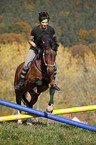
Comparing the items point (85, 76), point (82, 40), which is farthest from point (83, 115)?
point (82, 40)

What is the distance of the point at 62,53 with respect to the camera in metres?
28.2

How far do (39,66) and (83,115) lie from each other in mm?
27196

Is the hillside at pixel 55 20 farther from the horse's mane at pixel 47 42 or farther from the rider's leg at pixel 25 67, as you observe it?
the horse's mane at pixel 47 42

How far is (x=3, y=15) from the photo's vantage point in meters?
52.6

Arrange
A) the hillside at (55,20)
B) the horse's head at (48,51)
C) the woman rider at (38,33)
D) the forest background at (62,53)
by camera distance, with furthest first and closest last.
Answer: the hillside at (55,20)
the forest background at (62,53)
the woman rider at (38,33)
the horse's head at (48,51)

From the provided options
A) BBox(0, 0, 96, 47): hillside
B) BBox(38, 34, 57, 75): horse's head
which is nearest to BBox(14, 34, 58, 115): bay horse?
BBox(38, 34, 57, 75): horse's head

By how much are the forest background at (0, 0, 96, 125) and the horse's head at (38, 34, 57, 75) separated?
1964 centimetres

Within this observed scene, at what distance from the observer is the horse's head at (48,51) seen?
3986 mm

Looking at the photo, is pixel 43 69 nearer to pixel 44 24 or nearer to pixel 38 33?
pixel 38 33

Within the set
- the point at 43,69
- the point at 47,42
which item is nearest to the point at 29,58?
the point at 43,69

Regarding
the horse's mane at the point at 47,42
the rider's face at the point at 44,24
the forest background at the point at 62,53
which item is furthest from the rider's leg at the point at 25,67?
the forest background at the point at 62,53

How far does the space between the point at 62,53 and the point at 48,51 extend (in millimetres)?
24314

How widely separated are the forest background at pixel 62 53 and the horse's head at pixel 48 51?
64.4 ft

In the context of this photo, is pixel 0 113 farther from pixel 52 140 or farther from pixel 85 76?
pixel 52 140
